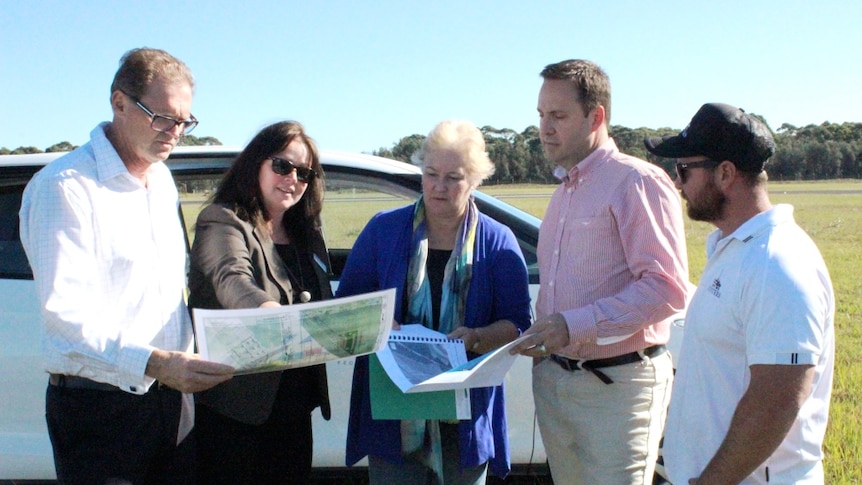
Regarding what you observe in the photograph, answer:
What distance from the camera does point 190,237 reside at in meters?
3.57

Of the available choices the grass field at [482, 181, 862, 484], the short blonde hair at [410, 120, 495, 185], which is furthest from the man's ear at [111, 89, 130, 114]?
the grass field at [482, 181, 862, 484]

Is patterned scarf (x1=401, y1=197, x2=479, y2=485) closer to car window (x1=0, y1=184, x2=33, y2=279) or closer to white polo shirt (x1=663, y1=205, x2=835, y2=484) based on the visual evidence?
white polo shirt (x1=663, y1=205, x2=835, y2=484)

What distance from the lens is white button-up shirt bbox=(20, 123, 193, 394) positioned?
1880 mm

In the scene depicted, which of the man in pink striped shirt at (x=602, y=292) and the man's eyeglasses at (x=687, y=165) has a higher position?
the man's eyeglasses at (x=687, y=165)

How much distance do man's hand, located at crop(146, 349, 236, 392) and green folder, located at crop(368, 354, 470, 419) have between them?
0.52m

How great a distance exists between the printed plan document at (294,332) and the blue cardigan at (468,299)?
399mm

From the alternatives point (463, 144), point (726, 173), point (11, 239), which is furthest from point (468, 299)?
point (11, 239)

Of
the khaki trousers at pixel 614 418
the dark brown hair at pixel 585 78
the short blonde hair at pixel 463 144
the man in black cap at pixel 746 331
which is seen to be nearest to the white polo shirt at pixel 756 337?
the man in black cap at pixel 746 331

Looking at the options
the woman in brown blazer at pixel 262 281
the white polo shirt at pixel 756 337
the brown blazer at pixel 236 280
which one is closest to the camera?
the white polo shirt at pixel 756 337

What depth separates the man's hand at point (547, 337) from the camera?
2264 millimetres

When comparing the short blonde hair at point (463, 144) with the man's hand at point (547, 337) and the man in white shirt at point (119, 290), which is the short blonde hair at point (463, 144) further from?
the man in white shirt at point (119, 290)

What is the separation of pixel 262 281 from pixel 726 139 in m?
1.51

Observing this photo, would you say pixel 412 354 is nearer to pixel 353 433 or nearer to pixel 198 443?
pixel 353 433

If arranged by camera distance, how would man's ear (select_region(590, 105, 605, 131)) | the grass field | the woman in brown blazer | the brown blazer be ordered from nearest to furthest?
the brown blazer
the woman in brown blazer
man's ear (select_region(590, 105, 605, 131))
the grass field
